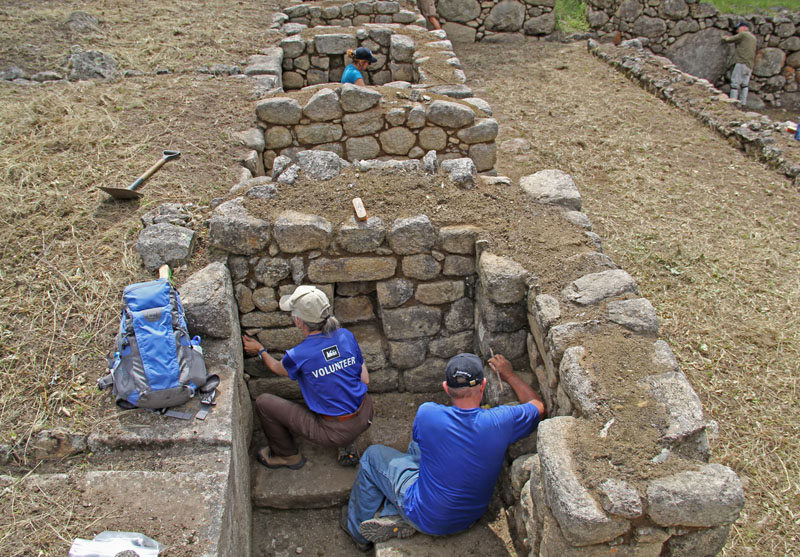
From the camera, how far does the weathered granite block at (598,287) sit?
3.53 meters

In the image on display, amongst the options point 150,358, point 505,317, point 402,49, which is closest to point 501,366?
point 505,317

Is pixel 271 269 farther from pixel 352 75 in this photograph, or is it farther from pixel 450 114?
pixel 352 75

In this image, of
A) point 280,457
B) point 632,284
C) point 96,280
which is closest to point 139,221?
point 96,280

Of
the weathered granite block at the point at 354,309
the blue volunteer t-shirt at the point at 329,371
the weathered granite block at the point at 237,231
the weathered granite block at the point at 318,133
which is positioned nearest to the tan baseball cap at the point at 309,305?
the blue volunteer t-shirt at the point at 329,371

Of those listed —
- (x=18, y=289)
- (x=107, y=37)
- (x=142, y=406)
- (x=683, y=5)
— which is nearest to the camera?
(x=142, y=406)

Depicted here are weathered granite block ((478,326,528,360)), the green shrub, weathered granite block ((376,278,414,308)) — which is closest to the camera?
weathered granite block ((478,326,528,360))

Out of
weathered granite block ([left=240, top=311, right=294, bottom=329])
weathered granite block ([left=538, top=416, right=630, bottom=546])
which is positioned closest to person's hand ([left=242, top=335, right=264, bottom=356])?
weathered granite block ([left=240, top=311, right=294, bottom=329])

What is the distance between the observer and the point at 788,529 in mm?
3102

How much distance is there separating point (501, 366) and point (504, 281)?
56cm

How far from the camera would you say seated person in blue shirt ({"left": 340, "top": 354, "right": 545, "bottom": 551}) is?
10.6 feet

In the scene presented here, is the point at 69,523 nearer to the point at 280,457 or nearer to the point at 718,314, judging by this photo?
the point at 280,457

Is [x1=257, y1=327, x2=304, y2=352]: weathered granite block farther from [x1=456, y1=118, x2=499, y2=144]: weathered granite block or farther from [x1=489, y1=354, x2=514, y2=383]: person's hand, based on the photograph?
[x1=456, y1=118, x2=499, y2=144]: weathered granite block

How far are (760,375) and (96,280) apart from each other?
177 inches

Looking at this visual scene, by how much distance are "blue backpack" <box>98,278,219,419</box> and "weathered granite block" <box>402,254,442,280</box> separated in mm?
1643
